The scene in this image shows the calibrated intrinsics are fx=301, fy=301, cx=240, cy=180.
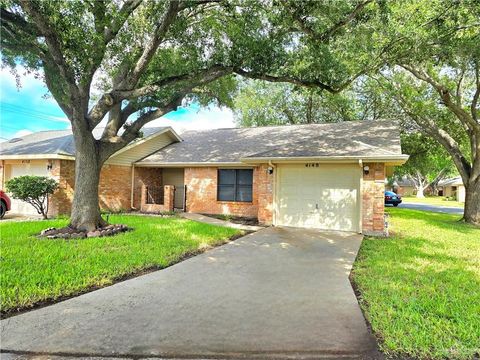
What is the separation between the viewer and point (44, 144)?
1354 cm

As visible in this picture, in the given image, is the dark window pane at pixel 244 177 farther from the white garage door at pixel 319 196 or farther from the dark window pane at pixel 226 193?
the white garage door at pixel 319 196

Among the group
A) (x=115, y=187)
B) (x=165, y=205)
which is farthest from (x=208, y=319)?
(x=115, y=187)

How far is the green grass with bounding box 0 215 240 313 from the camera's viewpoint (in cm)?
430

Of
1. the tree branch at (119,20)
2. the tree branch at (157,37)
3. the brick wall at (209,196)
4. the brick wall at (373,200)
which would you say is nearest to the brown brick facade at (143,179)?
the brick wall at (209,196)

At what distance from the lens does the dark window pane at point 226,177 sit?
13562mm

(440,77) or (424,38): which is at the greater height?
(440,77)

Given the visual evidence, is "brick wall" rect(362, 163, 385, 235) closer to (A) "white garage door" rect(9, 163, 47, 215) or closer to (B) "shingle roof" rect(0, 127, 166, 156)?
(B) "shingle roof" rect(0, 127, 166, 156)

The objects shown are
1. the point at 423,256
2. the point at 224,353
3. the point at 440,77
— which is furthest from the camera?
the point at 440,77

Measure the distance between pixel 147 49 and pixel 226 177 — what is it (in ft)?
22.6

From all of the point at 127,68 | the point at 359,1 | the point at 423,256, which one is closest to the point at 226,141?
the point at 127,68

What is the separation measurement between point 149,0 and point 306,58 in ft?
16.0

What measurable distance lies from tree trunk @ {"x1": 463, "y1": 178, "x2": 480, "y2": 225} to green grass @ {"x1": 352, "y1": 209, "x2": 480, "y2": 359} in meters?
7.70

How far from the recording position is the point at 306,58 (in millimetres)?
8984

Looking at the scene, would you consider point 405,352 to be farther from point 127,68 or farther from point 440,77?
point 440,77
